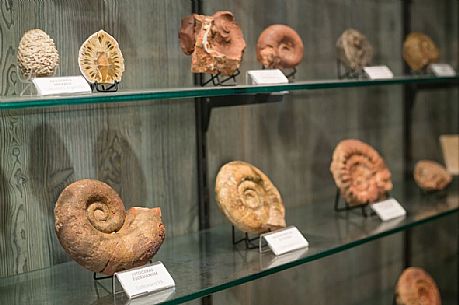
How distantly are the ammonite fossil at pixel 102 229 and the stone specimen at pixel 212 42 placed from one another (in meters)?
0.35

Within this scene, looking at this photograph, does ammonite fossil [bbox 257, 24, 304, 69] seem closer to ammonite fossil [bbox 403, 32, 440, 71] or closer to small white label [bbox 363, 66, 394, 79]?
small white label [bbox 363, 66, 394, 79]

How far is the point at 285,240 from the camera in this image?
176cm

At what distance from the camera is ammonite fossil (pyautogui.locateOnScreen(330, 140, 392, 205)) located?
6.62 ft

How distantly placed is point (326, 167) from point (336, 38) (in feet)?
1.21

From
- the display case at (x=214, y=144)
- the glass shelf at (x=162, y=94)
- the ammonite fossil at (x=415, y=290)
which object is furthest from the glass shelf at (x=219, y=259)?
the glass shelf at (x=162, y=94)

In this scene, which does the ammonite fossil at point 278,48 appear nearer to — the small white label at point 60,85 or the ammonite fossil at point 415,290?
the small white label at point 60,85

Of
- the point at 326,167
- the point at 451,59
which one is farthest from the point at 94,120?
the point at 451,59

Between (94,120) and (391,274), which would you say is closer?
(94,120)

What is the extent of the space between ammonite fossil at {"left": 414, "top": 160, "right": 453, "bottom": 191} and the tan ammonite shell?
1278 mm

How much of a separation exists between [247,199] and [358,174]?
1.43 feet

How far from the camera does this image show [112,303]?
1417 millimetres

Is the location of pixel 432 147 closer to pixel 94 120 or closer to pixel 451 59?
pixel 451 59

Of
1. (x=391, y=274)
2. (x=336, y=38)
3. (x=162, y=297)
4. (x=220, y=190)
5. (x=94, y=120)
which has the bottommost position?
(x=391, y=274)

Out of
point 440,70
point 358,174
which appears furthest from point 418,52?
point 358,174
